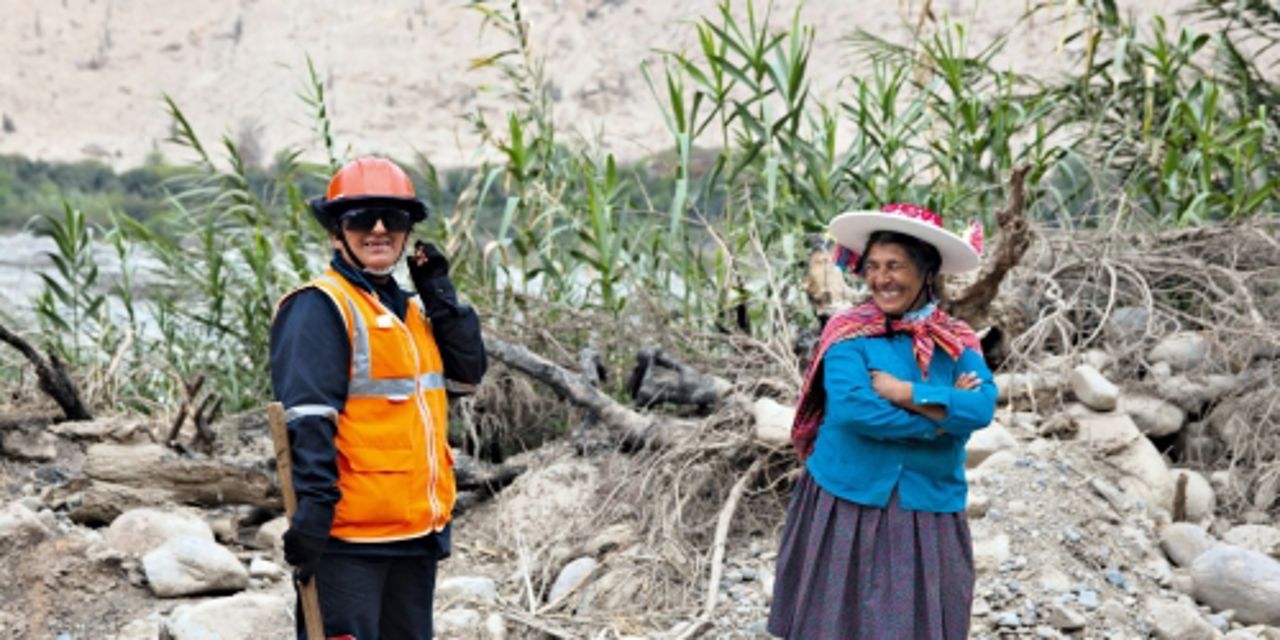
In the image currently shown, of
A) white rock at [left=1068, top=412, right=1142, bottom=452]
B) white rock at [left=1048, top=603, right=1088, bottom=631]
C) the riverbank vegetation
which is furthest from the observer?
the riverbank vegetation

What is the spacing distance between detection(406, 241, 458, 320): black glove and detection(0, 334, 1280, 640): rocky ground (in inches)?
50.1

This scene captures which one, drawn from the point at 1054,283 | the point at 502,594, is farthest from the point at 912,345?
the point at 1054,283

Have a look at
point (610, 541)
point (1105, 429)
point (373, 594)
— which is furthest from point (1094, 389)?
point (373, 594)

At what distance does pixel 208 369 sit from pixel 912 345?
173 inches

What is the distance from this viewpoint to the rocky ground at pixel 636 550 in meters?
3.78

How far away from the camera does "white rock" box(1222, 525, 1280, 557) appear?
449cm

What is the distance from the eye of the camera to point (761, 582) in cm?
399

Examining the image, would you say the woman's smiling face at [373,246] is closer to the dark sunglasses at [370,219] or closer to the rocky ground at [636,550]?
the dark sunglasses at [370,219]

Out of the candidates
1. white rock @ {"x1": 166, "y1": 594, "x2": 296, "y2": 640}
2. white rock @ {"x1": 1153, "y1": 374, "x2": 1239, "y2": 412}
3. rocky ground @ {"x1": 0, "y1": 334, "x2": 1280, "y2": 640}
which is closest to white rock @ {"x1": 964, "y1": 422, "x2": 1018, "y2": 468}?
rocky ground @ {"x1": 0, "y1": 334, "x2": 1280, "y2": 640}

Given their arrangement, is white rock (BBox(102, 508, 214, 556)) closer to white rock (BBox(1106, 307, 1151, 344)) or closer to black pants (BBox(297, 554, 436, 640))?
black pants (BBox(297, 554, 436, 640))

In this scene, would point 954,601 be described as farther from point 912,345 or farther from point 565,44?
point 565,44

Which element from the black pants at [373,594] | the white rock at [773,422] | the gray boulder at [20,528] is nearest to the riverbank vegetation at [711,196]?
the white rock at [773,422]

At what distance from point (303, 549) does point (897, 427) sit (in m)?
1.15

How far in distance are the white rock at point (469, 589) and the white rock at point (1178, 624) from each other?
182 cm
